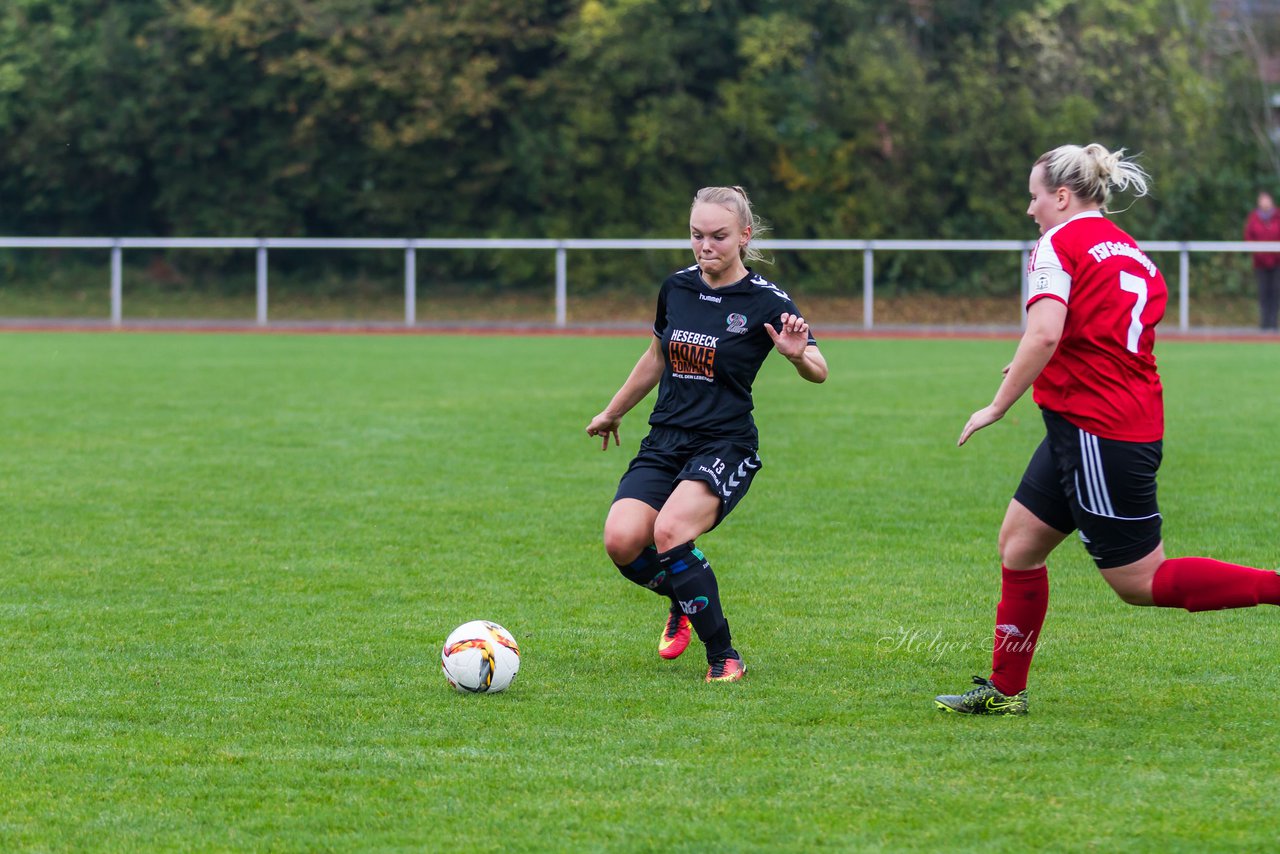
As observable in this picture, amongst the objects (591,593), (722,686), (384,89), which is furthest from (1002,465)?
(384,89)

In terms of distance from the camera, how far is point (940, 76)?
33531 millimetres

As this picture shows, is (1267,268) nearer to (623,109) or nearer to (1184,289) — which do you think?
(1184,289)

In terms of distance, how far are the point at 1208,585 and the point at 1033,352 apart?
0.92 m

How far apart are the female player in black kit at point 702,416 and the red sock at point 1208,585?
52.5 inches

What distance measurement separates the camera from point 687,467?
565cm

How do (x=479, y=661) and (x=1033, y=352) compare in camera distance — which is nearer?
(x=1033, y=352)

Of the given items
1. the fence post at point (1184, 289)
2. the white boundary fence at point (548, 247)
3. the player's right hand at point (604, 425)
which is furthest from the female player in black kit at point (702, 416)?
the fence post at point (1184, 289)

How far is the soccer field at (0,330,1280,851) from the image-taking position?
13.1 ft

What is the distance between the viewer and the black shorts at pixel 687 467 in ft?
18.3

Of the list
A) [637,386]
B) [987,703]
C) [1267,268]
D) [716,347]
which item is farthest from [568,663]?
[1267,268]

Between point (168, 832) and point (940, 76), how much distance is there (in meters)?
31.6

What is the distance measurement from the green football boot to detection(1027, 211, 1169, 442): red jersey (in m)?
0.90

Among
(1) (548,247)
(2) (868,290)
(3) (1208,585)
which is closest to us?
(3) (1208,585)

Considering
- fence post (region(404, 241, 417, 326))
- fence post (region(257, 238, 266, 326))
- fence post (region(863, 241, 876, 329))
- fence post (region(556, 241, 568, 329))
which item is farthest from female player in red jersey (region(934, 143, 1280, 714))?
fence post (region(257, 238, 266, 326))
